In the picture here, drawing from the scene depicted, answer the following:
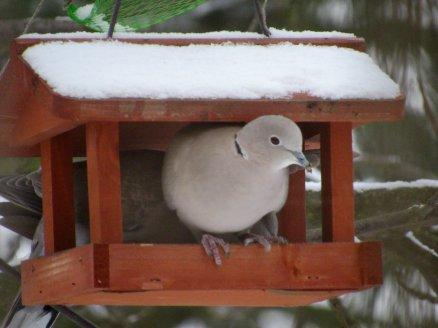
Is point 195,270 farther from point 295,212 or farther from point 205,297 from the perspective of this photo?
point 295,212

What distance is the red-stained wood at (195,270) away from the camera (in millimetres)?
3348

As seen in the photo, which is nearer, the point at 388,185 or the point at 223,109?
the point at 223,109

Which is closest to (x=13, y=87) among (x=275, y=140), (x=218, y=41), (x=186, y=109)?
(x=218, y=41)

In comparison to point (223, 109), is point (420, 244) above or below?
below

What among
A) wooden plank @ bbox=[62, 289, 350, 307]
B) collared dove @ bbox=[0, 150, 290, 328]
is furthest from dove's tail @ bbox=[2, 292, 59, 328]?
wooden plank @ bbox=[62, 289, 350, 307]

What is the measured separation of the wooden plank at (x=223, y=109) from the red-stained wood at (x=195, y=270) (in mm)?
364

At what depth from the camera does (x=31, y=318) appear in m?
4.11

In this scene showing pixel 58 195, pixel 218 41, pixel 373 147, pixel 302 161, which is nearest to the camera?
pixel 302 161

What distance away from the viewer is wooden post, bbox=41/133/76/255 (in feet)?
12.5

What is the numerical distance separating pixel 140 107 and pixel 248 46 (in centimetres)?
52

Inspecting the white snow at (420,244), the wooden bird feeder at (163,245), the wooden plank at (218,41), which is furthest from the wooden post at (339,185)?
the white snow at (420,244)

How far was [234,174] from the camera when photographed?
3600mm

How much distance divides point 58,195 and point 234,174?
23.7 inches

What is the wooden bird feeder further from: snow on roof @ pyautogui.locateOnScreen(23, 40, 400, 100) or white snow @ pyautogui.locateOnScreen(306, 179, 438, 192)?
white snow @ pyautogui.locateOnScreen(306, 179, 438, 192)
